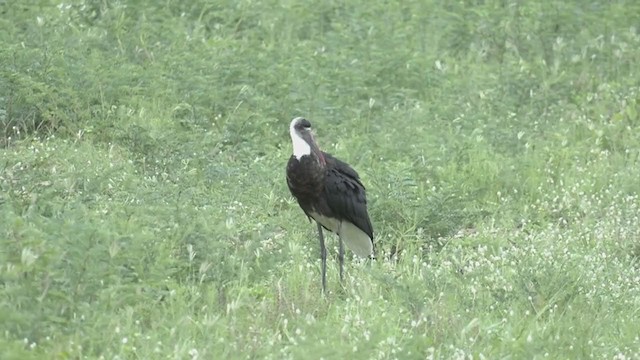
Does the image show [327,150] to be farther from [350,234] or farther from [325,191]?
[325,191]

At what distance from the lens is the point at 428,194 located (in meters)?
11.3

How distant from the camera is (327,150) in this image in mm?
12641

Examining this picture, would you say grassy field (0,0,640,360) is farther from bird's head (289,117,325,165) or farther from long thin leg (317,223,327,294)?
bird's head (289,117,325,165)

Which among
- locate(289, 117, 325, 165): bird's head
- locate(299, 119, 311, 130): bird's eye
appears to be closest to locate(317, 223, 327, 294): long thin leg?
locate(289, 117, 325, 165): bird's head

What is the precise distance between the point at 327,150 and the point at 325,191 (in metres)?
2.71

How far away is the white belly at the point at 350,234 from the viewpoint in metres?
10.1

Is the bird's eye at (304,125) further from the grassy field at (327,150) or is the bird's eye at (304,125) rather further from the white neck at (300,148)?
the grassy field at (327,150)

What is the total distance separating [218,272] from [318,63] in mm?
5695

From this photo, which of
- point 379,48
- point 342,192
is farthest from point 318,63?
point 342,192

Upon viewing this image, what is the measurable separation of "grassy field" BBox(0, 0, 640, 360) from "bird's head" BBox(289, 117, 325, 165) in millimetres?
607

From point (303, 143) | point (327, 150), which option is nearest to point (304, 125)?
point (303, 143)

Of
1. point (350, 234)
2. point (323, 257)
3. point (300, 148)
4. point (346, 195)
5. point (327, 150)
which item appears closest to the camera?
point (323, 257)

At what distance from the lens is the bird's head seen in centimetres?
987

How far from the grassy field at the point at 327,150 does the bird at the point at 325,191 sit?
9.5 inches
